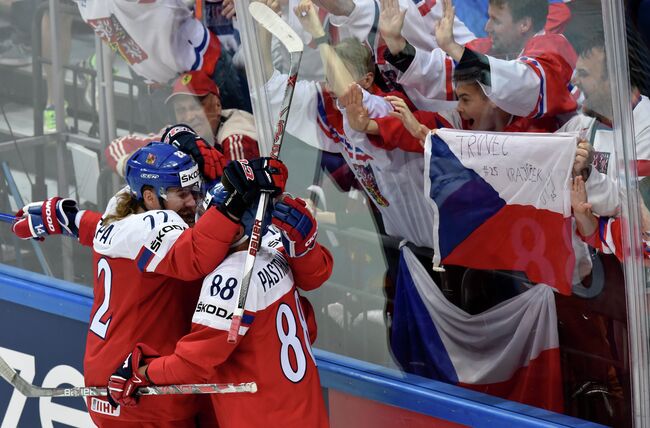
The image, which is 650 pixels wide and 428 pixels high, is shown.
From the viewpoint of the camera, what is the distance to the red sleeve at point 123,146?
12.4 ft

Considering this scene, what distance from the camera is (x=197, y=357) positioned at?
265 cm

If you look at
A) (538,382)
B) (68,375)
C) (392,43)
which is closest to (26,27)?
(68,375)

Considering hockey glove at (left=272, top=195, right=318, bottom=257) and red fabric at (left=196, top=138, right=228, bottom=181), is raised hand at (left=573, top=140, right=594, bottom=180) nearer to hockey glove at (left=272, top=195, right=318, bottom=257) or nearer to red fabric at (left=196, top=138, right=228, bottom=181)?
hockey glove at (left=272, top=195, right=318, bottom=257)

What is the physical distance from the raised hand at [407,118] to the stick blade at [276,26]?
0.31 meters

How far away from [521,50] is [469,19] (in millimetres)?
172

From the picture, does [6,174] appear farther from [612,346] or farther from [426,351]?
[612,346]

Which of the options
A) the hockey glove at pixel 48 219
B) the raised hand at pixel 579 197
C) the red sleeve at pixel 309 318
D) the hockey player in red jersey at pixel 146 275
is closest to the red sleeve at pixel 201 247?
the hockey player in red jersey at pixel 146 275

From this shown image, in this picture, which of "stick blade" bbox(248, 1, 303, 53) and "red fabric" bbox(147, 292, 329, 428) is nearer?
"red fabric" bbox(147, 292, 329, 428)

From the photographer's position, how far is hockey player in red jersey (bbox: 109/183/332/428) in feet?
8.75

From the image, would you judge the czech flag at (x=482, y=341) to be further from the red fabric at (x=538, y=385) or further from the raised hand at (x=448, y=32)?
the raised hand at (x=448, y=32)

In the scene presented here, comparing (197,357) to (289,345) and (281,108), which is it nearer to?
(289,345)

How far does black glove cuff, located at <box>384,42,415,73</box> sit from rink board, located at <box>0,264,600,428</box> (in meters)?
0.95

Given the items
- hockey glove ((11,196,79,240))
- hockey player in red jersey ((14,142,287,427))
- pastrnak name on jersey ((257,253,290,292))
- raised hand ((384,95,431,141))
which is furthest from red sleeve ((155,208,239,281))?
raised hand ((384,95,431,141))

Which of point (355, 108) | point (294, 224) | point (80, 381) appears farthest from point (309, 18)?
point (80, 381)
